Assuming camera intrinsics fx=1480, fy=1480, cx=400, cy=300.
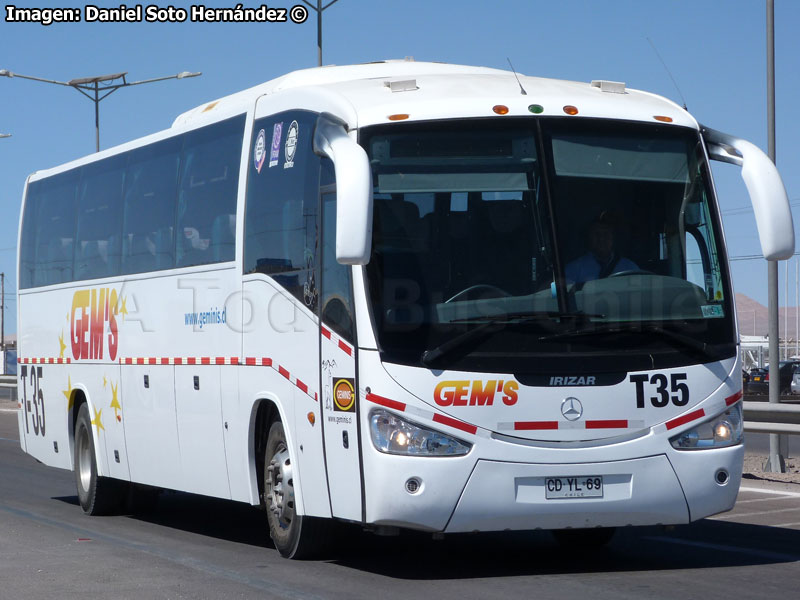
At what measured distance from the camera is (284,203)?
35.3 ft

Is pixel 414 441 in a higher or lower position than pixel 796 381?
higher

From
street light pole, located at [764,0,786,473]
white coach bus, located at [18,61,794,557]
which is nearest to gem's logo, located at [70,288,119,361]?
white coach bus, located at [18,61,794,557]

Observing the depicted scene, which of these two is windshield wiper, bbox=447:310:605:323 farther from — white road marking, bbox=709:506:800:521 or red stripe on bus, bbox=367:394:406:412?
white road marking, bbox=709:506:800:521

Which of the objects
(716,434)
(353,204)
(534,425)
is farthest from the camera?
(716,434)

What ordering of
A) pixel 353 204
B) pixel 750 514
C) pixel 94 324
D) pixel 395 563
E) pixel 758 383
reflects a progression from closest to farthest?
pixel 353 204
pixel 395 563
pixel 750 514
pixel 94 324
pixel 758 383

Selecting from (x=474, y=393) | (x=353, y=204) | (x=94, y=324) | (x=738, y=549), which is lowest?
(x=738, y=549)

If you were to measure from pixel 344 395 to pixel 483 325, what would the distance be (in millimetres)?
1021

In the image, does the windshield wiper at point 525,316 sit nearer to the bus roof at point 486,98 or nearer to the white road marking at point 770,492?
the bus roof at point 486,98

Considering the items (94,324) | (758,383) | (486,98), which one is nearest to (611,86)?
(486,98)

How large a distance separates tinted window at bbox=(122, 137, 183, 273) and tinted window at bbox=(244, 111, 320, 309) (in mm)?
1936

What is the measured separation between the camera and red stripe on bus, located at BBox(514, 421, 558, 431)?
920 centimetres

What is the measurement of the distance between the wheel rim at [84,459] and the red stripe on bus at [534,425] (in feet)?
23.9

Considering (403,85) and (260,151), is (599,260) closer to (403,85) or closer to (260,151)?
(403,85)

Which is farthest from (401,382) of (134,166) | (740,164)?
(134,166)
